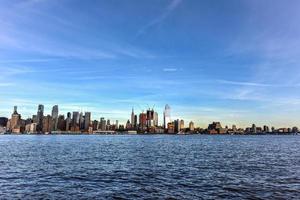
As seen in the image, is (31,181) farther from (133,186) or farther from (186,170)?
(186,170)

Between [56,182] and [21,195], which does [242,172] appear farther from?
[21,195]

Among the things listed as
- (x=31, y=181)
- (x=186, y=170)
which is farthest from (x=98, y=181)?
(x=186, y=170)

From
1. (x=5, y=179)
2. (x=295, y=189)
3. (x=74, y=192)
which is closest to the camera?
(x=74, y=192)

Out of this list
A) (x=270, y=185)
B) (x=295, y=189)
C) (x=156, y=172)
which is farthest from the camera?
(x=156, y=172)

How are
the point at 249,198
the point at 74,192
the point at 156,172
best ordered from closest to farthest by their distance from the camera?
the point at 249,198, the point at 74,192, the point at 156,172

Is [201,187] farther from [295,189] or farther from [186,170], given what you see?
[186,170]

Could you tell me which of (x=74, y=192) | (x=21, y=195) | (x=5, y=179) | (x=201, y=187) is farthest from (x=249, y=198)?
(x=5, y=179)

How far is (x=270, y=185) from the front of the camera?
136ft

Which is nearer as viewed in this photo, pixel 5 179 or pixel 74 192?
pixel 74 192

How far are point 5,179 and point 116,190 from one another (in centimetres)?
1765

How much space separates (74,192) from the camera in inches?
1421

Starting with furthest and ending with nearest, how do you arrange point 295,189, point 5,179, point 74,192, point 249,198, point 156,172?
point 156,172 → point 5,179 → point 295,189 → point 74,192 → point 249,198

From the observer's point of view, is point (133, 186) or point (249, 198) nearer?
point (249, 198)

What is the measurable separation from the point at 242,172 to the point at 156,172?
1445cm
